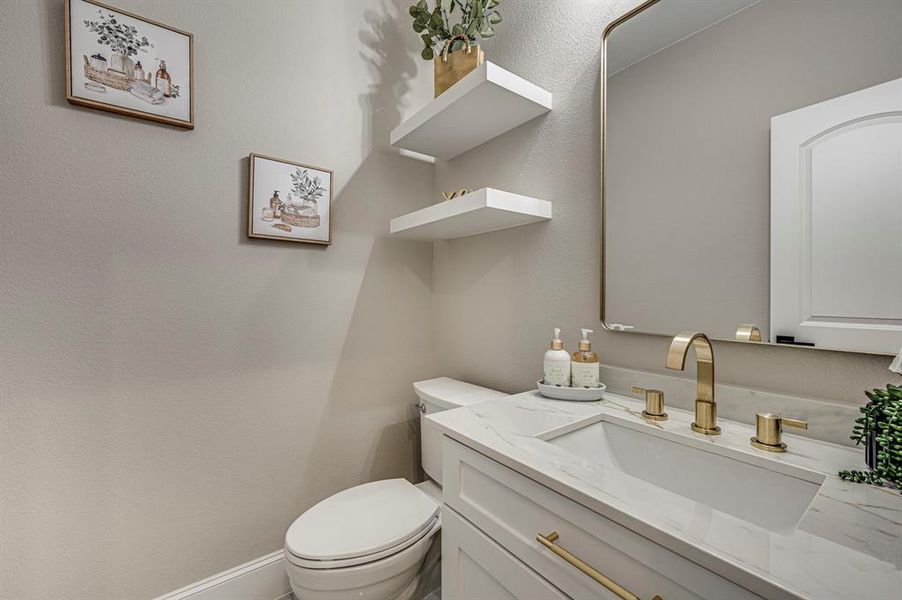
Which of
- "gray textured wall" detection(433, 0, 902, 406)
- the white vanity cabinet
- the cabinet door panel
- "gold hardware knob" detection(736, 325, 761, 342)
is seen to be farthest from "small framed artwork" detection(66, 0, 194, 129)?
"gold hardware knob" detection(736, 325, 761, 342)

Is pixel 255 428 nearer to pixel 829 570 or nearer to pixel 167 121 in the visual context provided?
pixel 167 121

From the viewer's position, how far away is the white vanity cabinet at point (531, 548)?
0.50 meters

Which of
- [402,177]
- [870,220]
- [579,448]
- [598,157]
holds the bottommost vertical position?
[579,448]

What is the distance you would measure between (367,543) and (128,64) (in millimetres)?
1567

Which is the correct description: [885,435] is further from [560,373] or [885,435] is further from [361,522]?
[361,522]

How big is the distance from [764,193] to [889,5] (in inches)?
13.7

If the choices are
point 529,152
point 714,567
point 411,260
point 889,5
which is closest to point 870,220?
point 889,5

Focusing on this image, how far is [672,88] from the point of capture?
1.01 metres

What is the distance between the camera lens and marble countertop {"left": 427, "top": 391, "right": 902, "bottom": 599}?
40 centimetres

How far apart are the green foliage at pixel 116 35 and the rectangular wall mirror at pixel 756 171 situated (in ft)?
4.64

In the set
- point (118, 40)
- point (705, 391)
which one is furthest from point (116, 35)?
point (705, 391)

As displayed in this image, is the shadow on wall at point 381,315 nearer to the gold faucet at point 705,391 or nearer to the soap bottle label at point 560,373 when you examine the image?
the soap bottle label at point 560,373

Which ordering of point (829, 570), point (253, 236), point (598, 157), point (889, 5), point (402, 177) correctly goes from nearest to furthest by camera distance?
1. point (829, 570)
2. point (889, 5)
3. point (598, 157)
4. point (253, 236)
5. point (402, 177)

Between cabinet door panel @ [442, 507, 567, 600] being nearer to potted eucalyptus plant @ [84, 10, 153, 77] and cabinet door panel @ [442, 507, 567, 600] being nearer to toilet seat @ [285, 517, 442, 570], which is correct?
toilet seat @ [285, 517, 442, 570]
